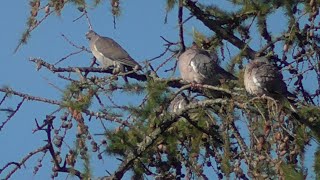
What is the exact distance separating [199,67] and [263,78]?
88 centimetres

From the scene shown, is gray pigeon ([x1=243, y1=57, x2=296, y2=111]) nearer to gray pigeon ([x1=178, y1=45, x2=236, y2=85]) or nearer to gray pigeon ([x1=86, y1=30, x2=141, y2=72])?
gray pigeon ([x1=178, y1=45, x2=236, y2=85])

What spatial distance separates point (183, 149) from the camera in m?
5.79

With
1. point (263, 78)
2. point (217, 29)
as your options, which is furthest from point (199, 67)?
point (263, 78)

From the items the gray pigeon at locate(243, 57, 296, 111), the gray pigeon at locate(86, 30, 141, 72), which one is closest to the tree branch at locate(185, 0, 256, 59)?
the gray pigeon at locate(243, 57, 296, 111)

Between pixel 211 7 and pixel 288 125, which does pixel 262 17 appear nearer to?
pixel 211 7

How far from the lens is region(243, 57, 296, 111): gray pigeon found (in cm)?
677

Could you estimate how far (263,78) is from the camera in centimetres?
722

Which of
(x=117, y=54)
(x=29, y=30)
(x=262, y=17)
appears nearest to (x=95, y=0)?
(x=29, y=30)

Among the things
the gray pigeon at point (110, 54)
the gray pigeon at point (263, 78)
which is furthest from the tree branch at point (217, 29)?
the gray pigeon at point (110, 54)

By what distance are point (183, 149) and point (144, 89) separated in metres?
0.41

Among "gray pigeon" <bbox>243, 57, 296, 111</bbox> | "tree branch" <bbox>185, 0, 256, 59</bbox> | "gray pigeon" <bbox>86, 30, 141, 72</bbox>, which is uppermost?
"gray pigeon" <bbox>86, 30, 141, 72</bbox>

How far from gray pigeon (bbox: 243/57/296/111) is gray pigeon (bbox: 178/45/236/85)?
28cm

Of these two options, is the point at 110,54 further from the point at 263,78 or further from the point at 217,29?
the point at 263,78

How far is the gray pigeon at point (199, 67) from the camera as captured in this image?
741cm
